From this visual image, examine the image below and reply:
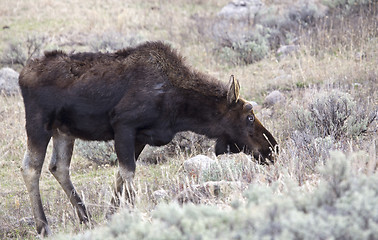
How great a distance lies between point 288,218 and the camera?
3.34 m

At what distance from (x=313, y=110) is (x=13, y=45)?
37.7ft

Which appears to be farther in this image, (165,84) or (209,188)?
Result: (165,84)

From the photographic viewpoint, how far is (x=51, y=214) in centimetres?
702

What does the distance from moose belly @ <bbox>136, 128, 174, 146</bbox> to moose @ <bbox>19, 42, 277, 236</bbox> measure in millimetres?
13

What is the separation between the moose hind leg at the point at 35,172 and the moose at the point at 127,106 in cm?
1

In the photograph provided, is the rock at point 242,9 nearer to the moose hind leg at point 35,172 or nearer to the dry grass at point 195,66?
the dry grass at point 195,66

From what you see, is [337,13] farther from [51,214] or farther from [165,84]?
[51,214]

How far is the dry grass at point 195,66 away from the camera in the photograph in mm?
5910

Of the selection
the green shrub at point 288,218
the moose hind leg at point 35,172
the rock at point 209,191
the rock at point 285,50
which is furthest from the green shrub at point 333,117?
the rock at point 285,50

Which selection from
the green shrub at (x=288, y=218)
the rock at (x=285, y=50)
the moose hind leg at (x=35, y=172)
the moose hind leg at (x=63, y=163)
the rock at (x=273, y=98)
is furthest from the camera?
the rock at (x=285, y=50)

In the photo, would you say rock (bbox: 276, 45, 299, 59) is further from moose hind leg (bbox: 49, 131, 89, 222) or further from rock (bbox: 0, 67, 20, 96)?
moose hind leg (bbox: 49, 131, 89, 222)

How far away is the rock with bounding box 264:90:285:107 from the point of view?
35.0 ft

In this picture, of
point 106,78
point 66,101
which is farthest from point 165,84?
point 66,101

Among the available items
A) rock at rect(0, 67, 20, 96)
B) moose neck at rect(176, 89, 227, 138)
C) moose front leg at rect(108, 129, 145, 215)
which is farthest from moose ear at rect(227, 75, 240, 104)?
rock at rect(0, 67, 20, 96)
